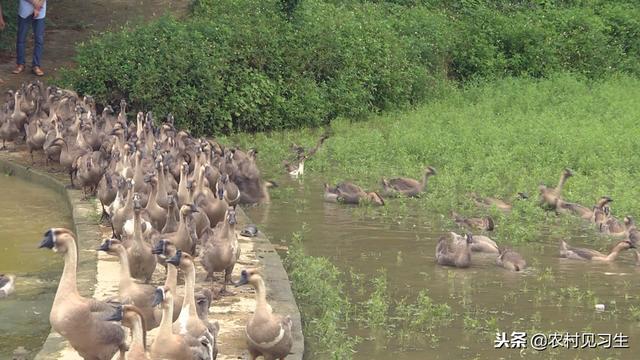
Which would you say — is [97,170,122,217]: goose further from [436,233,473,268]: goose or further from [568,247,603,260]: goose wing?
[568,247,603,260]: goose wing

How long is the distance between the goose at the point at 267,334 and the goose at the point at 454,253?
4.38 meters

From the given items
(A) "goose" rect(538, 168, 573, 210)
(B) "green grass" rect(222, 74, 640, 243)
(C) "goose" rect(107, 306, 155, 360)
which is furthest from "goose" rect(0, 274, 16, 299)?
(A) "goose" rect(538, 168, 573, 210)

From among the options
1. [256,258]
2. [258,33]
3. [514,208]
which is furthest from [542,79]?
[256,258]

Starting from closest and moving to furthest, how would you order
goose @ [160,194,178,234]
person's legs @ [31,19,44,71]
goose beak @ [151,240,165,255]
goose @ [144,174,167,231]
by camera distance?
goose beak @ [151,240,165,255], goose @ [160,194,178,234], goose @ [144,174,167,231], person's legs @ [31,19,44,71]

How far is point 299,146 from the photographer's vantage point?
20562 mm

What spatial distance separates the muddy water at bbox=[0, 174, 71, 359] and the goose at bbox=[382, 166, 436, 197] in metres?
4.47

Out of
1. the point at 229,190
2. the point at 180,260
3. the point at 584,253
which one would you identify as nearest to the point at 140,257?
the point at 180,260

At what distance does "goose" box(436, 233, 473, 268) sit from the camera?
14.1 meters

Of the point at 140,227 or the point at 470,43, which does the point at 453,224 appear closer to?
Result: the point at 140,227

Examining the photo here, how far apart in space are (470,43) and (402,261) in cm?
1402

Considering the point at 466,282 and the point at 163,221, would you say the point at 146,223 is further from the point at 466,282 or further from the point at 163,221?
the point at 466,282

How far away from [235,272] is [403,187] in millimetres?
5583

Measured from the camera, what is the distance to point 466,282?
13.7m

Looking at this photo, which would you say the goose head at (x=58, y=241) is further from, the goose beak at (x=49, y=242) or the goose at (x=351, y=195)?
the goose at (x=351, y=195)
